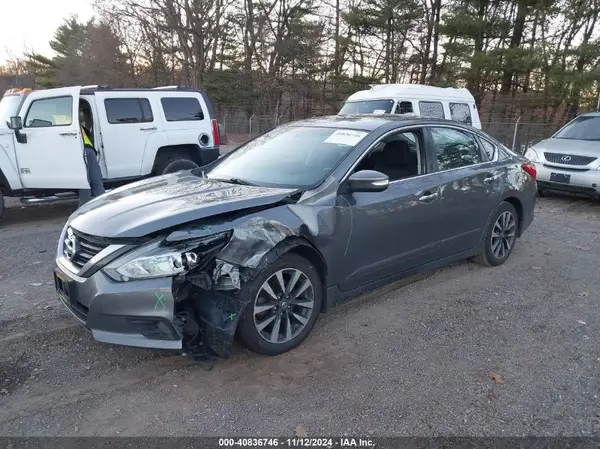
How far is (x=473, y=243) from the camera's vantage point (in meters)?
4.70

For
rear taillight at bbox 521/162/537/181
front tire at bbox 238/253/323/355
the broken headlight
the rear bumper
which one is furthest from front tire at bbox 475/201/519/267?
the rear bumper

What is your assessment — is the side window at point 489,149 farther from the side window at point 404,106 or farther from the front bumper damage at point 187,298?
the side window at point 404,106

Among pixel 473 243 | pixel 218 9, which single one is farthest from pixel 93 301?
pixel 218 9

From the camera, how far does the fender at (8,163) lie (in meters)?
6.85

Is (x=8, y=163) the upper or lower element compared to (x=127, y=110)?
lower

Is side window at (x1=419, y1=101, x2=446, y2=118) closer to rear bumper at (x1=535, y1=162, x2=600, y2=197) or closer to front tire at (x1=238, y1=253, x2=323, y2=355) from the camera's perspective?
rear bumper at (x1=535, y1=162, x2=600, y2=197)

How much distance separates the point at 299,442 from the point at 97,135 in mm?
6815

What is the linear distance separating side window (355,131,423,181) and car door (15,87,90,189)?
16.6ft

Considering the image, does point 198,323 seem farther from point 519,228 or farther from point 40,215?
point 40,215

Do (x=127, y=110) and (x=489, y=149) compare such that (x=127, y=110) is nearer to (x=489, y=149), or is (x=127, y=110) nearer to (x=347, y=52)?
(x=489, y=149)

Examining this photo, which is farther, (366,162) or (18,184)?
(18,184)

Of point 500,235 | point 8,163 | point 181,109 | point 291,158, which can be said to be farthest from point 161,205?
point 181,109

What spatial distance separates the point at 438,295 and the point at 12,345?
11.8 ft

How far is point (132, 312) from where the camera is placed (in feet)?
8.87
